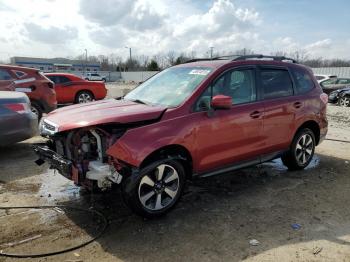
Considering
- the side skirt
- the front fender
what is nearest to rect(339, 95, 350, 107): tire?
the side skirt

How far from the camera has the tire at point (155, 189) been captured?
161 inches

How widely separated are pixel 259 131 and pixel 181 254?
2.44 metres

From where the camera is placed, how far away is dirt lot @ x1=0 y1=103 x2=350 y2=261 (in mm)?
3637

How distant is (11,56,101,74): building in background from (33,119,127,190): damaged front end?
7741 centimetres

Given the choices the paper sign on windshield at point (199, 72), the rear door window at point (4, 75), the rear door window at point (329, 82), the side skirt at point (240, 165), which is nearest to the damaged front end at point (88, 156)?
the side skirt at point (240, 165)

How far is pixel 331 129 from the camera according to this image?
35.6 ft

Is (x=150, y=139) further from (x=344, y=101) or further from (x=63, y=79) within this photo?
(x=344, y=101)

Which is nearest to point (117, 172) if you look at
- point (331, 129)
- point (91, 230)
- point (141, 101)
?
point (91, 230)

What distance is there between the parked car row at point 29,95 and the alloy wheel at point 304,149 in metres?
4.93

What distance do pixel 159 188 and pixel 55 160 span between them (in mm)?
1311

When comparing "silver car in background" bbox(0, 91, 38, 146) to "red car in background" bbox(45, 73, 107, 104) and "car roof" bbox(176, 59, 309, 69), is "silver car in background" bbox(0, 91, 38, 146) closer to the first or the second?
"car roof" bbox(176, 59, 309, 69)

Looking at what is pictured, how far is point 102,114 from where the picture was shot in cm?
427

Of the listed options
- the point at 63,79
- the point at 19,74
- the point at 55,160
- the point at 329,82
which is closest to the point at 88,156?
the point at 55,160

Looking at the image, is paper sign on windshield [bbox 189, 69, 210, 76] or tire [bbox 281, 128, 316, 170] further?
tire [bbox 281, 128, 316, 170]
